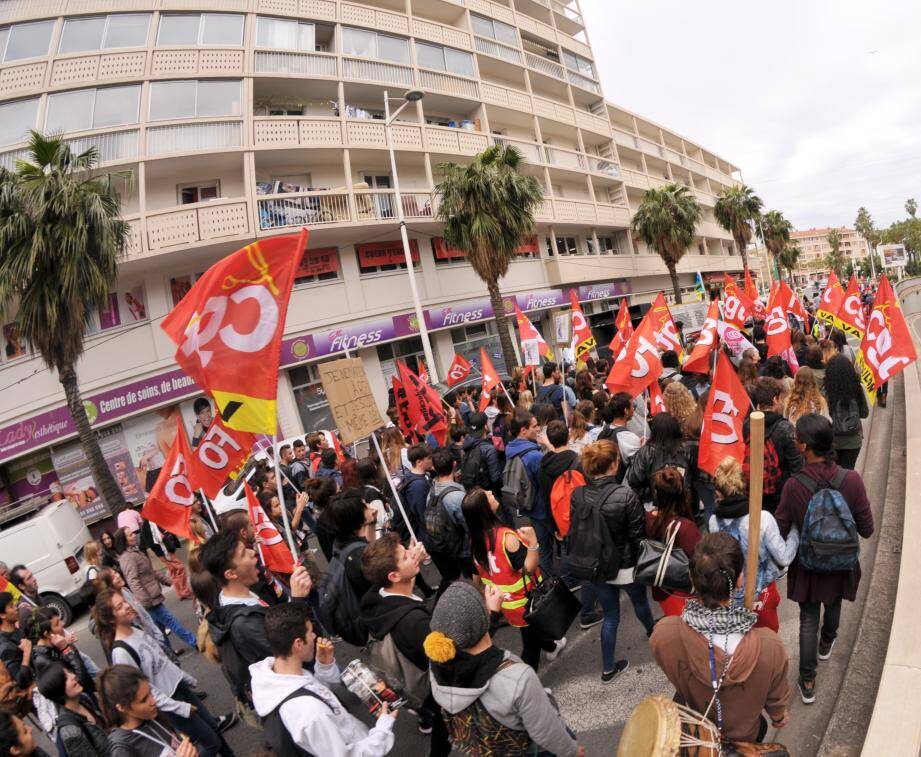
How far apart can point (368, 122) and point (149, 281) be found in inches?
360

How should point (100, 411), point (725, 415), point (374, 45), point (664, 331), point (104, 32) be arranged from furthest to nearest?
point (374, 45)
point (104, 32)
point (100, 411)
point (664, 331)
point (725, 415)

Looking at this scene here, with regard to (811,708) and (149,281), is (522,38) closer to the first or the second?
(149,281)

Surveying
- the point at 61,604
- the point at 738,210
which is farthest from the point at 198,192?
the point at 738,210

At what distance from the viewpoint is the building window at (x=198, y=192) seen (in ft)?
52.0

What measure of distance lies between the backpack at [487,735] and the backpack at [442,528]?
2313 mm

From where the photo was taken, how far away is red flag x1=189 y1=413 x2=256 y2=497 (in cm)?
476

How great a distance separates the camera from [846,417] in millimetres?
4738

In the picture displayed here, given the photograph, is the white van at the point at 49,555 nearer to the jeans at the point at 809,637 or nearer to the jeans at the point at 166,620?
the jeans at the point at 166,620

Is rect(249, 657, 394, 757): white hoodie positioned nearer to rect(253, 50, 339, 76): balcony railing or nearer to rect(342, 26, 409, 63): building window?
rect(253, 50, 339, 76): balcony railing

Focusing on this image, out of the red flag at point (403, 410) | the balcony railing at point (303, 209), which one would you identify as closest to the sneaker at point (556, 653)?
the red flag at point (403, 410)

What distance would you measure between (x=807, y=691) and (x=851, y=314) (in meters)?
6.67

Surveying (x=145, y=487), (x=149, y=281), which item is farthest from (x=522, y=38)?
(x=145, y=487)

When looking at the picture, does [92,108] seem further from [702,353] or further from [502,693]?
[502,693]

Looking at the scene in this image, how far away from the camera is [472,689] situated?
81.0 inches
